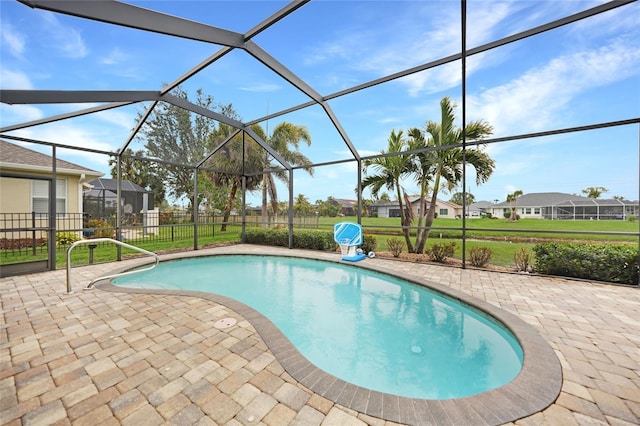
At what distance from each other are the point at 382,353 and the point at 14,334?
4.37 meters

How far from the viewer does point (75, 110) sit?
537cm

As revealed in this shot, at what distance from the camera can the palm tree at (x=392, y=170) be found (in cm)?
855

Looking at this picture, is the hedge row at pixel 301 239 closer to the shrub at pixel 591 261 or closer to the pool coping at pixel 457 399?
the shrub at pixel 591 261

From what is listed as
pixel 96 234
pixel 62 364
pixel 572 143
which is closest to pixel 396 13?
pixel 572 143

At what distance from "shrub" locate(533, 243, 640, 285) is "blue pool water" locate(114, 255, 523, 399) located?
3.01 meters

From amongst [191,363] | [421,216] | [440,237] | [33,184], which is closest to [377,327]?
[191,363]

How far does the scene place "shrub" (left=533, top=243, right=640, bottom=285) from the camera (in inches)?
189

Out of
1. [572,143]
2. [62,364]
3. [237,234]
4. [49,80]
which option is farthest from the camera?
[237,234]

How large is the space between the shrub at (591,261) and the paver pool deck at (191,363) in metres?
0.72

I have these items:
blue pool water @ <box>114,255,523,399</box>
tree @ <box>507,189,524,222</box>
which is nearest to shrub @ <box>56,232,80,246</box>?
blue pool water @ <box>114,255,523,399</box>

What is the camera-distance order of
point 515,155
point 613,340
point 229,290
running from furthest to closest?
point 515,155, point 229,290, point 613,340

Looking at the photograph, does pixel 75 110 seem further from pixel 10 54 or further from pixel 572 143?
A: pixel 572 143

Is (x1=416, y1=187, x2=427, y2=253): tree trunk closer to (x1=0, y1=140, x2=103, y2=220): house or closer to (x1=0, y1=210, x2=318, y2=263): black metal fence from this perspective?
(x1=0, y1=210, x2=318, y2=263): black metal fence

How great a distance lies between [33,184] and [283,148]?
10656 mm
